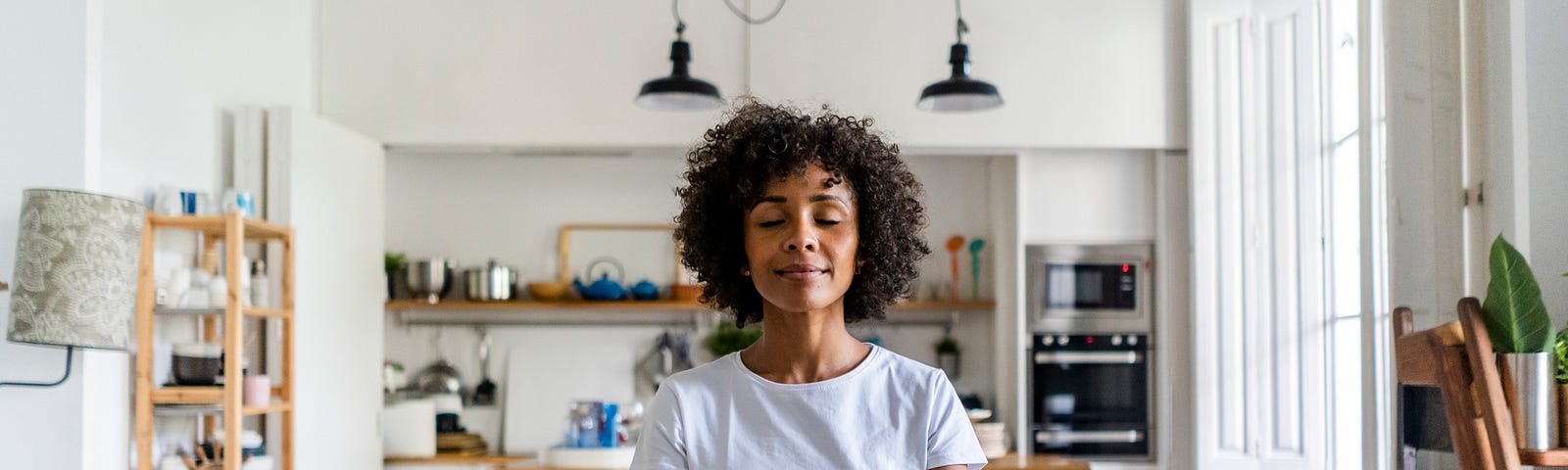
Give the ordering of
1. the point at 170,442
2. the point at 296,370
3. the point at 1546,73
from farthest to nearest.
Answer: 1. the point at 296,370
2. the point at 170,442
3. the point at 1546,73

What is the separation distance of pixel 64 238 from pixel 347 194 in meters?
2.24

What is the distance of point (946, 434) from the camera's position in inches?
60.3

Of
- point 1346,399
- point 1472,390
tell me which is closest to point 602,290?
point 1346,399

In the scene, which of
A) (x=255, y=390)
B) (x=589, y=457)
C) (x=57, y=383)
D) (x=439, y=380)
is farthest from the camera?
(x=439, y=380)

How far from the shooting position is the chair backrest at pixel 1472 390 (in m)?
2.50

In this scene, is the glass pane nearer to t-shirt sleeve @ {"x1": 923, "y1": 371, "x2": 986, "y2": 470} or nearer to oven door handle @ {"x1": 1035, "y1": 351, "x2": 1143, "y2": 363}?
oven door handle @ {"x1": 1035, "y1": 351, "x2": 1143, "y2": 363}

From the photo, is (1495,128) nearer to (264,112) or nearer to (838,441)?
(838,441)

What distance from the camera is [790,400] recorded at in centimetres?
153

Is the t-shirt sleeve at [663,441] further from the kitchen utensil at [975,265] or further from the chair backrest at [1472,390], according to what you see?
the kitchen utensil at [975,265]

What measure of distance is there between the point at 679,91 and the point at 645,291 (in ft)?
5.72

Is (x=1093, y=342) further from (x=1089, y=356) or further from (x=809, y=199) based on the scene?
(x=809, y=199)

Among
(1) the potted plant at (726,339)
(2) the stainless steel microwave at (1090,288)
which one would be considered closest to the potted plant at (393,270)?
(1) the potted plant at (726,339)

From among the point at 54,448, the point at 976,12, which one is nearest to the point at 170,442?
the point at 54,448

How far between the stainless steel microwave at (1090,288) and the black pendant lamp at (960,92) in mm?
1330
